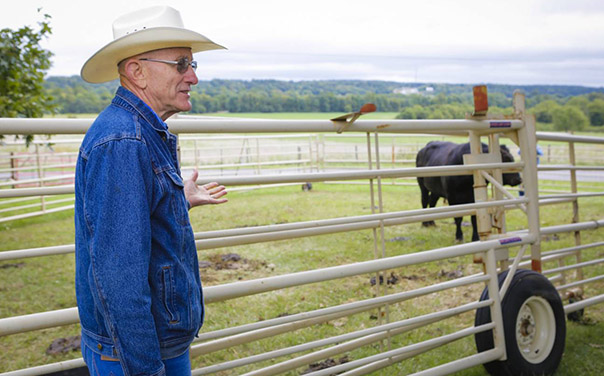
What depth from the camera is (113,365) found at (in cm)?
152

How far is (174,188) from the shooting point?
5.20 ft

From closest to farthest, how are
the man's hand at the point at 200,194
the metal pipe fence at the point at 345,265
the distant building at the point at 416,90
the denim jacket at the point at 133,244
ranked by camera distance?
1. the denim jacket at the point at 133,244
2. the man's hand at the point at 200,194
3. the metal pipe fence at the point at 345,265
4. the distant building at the point at 416,90

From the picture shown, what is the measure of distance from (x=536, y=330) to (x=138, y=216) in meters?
2.99

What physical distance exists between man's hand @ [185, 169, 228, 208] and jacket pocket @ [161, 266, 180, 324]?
35 centimetres

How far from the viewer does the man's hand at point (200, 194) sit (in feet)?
6.10

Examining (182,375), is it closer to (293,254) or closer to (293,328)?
(293,328)

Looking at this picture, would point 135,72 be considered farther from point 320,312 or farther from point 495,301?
point 495,301

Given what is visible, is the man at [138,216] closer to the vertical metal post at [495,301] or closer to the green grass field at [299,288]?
the vertical metal post at [495,301]

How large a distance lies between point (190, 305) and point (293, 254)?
6095mm

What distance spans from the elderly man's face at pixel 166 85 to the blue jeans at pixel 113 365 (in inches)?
27.9

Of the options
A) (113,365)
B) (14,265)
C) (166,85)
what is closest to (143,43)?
(166,85)

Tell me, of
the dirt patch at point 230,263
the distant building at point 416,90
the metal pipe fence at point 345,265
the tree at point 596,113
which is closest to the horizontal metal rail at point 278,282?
the metal pipe fence at point 345,265

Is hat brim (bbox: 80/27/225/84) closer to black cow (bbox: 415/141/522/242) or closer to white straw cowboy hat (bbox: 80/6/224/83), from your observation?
A: white straw cowboy hat (bbox: 80/6/224/83)

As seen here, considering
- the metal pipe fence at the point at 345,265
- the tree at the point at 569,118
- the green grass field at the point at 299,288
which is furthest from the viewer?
the tree at the point at 569,118
